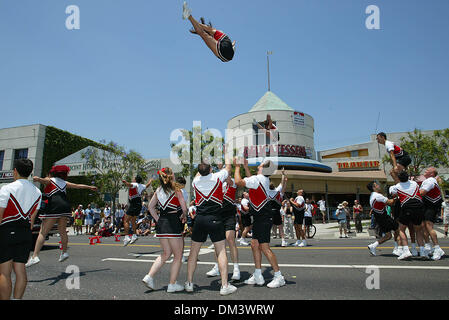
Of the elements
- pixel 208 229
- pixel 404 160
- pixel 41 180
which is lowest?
pixel 208 229

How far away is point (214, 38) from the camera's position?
22.7ft

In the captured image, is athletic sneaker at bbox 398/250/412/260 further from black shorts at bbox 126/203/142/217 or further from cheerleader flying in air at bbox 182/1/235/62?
black shorts at bbox 126/203/142/217

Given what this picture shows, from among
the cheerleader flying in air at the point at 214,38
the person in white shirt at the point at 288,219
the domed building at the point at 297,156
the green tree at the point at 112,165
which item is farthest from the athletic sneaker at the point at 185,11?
the domed building at the point at 297,156

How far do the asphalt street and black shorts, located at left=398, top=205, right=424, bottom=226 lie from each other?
0.94 m

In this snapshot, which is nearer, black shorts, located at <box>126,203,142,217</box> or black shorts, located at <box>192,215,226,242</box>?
black shorts, located at <box>192,215,226,242</box>

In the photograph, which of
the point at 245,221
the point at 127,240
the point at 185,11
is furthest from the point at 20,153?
the point at 185,11

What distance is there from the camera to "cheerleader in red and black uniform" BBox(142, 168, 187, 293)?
16.2 ft

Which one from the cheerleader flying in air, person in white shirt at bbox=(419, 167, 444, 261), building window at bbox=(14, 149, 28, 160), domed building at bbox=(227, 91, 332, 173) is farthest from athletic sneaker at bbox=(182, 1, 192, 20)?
building window at bbox=(14, 149, 28, 160)

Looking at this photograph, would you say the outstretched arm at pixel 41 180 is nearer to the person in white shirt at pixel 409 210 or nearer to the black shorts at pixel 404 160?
the person in white shirt at pixel 409 210

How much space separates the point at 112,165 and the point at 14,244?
25.2 meters

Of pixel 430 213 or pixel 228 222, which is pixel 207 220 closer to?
pixel 228 222

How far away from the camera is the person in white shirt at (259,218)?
16.7ft
